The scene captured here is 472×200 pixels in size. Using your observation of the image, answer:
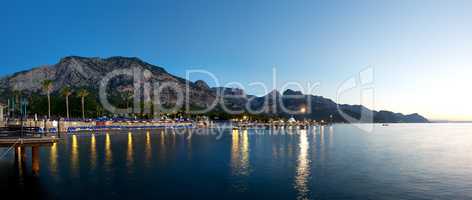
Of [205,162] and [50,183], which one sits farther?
[205,162]

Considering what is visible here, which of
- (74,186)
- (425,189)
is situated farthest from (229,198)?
(425,189)

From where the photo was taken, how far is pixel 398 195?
3762 cm

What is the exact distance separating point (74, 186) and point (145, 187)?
768 centimetres

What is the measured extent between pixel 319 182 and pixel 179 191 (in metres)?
17.7

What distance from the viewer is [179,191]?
37219 millimetres

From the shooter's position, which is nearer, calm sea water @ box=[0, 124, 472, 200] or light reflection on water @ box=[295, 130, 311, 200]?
calm sea water @ box=[0, 124, 472, 200]

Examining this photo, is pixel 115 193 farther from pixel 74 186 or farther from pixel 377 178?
pixel 377 178

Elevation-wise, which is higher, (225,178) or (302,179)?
(225,178)

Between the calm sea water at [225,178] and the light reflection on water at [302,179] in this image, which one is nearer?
the calm sea water at [225,178]

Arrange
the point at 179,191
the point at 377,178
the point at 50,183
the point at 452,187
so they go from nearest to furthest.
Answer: the point at 179,191 < the point at 50,183 < the point at 452,187 < the point at 377,178

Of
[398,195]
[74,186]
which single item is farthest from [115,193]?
[398,195]

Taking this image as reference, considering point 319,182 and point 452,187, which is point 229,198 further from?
point 452,187

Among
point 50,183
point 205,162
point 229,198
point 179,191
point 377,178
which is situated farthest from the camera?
point 205,162

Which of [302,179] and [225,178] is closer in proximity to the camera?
[225,178]
